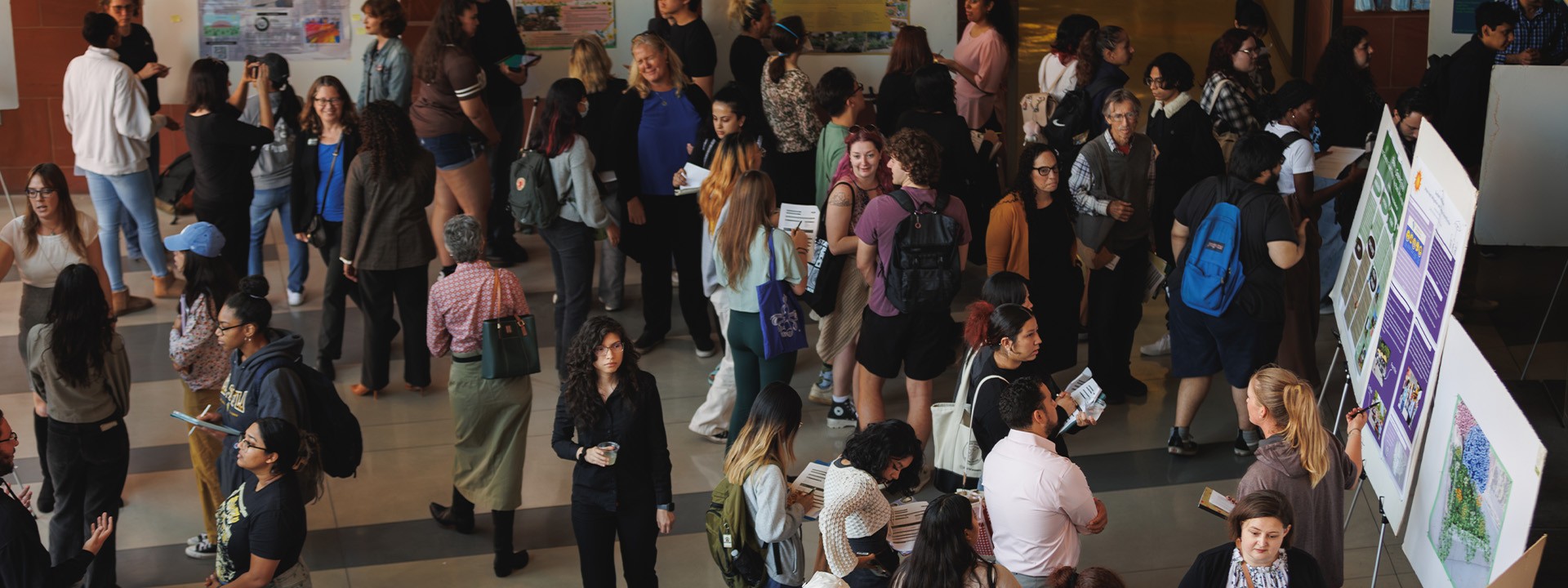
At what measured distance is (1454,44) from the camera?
33.6 ft

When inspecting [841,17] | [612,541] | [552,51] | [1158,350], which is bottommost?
[612,541]

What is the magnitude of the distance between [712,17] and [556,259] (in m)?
3.12

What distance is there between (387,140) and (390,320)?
3.45 ft

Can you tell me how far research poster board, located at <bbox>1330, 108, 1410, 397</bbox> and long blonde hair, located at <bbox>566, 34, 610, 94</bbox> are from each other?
4165 mm

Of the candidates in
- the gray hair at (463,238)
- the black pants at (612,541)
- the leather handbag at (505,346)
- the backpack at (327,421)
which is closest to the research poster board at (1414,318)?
the black pants at (612,541)

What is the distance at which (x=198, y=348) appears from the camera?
5691 mm

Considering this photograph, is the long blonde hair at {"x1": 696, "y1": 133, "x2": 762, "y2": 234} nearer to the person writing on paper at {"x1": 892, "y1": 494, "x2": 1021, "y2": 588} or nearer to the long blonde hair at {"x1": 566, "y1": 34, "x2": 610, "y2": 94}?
the long blonde hair at {"x1": 566, "y1": 34, "x2": 610, "y2": 94}

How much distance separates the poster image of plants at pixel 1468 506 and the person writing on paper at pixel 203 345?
437 centimetres

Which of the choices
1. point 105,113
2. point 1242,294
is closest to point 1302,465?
point 1242,294

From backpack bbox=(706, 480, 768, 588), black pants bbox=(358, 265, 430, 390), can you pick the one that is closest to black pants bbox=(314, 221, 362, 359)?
black pants bbox=(358, 265, 430, 390)

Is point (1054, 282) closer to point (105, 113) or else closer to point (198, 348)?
point (198, 348)

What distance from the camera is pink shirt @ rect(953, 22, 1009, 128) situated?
938 cm

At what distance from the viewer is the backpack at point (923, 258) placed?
20.1ft

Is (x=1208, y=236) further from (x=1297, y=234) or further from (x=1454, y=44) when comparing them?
(x=1454, y=44)
